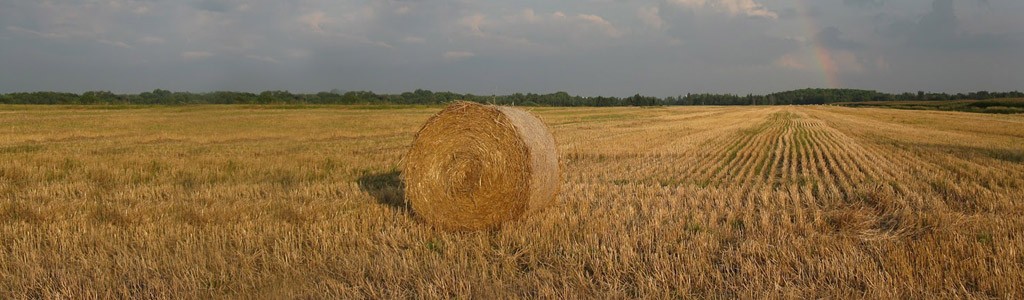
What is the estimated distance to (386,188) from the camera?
911 centimetres

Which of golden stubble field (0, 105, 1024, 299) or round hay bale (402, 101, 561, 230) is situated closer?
golden stubble field (0, 105, 1024, 299)

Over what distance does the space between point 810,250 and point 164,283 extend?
5139 mm

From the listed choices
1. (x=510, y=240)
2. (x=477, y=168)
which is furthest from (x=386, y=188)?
(x=510, y=240)

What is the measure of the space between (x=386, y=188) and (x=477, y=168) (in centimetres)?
270

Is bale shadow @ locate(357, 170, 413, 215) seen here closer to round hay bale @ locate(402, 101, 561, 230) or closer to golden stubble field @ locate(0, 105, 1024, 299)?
golden stubble field @ locate(0, 105, 1024, 299)

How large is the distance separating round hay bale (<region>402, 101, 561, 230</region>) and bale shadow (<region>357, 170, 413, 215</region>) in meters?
0.43

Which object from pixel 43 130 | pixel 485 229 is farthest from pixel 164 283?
pixel 43 130

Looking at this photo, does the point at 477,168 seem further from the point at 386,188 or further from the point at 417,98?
the point at 417,98

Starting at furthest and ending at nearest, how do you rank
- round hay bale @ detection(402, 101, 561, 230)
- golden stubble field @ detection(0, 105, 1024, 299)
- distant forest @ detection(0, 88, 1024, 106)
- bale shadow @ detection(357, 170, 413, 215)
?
distant forest @ detection(0, 88, 1024, 106)
bale shadow @ detection(357, 170, 413, 215)
round hay bale @ detection(402, 101, 561, 230)
golden stubble field @ detection(0, 105, 1024, 299)

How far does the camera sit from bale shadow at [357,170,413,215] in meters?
7.77

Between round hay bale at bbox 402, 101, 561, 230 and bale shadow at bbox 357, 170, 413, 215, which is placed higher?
round hay bale at bbox 402, 101, 561, 230

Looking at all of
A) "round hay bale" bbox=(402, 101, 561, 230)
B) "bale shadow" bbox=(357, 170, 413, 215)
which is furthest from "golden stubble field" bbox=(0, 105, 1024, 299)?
"round hay bale" bbox=(402, 101, 561, 230)

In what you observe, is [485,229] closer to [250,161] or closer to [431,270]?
[431,270]

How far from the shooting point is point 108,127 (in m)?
28.5
